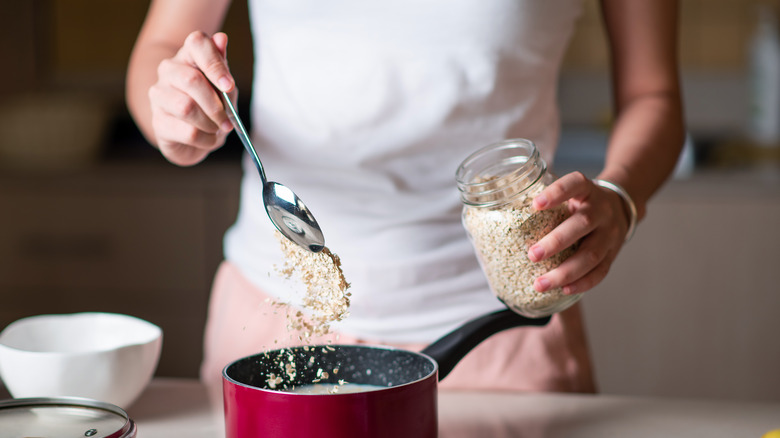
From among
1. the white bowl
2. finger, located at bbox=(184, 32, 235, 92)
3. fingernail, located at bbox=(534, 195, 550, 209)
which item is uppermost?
finger, located at bbox=(184, 32, 235, 92)

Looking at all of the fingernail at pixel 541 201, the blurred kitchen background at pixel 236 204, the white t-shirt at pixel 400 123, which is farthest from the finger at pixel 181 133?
the blurred kitchen background at pixel 236 204

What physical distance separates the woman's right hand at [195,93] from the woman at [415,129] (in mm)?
87

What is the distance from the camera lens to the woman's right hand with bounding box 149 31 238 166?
567 mm

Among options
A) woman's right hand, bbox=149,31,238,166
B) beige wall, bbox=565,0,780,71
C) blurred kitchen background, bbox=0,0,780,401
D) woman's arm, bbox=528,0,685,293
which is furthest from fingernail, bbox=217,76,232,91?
beige wall, bbox=565,0,780,71

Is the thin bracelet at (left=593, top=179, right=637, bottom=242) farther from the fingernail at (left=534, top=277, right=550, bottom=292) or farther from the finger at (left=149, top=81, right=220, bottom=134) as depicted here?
the finger at (left=149, top=81, right=220, bottom=134)

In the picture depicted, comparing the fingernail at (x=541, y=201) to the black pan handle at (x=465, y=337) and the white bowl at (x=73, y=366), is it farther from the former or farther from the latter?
the white bowl at (x=73, y=366)

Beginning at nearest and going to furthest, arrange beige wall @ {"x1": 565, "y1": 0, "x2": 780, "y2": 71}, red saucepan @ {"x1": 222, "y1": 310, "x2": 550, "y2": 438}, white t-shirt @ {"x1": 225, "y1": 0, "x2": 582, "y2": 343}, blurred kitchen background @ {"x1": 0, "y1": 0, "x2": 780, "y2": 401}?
red saucepan @ {"x1": 222, "y1": 310, "x2": 550, "y2": 438}, white t-shirt @ {"x1": 225, "y1": 0, "x2": 582, "y2": 343}, blurred kitchen background @ {"x1": 0, "y1": 0, "x2": 780, "y2": 401}, beige wall @ {"x1": 565, "y1": 0, "x2": 780, "y2": 71}

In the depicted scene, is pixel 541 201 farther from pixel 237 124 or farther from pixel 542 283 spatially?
pixel 237 124

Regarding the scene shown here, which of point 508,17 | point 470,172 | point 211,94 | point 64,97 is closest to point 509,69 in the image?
point 508,17

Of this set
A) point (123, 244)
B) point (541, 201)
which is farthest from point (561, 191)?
point (123, 244)

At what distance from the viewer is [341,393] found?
0.47m

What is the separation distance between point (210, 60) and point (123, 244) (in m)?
1.36

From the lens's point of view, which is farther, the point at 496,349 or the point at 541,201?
the point at 496,349

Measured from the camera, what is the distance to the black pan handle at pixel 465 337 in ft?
1.93
